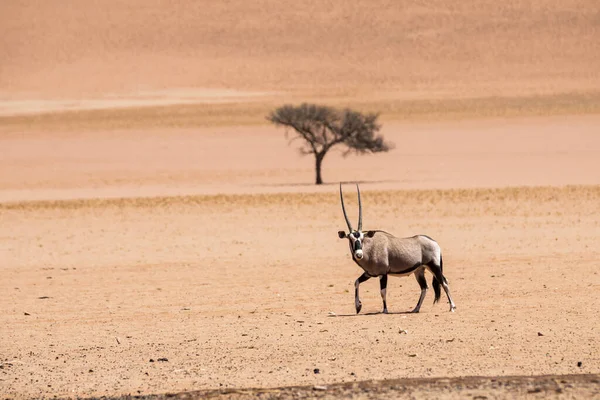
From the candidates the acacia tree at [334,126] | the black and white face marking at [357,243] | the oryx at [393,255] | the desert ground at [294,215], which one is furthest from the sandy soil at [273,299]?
the acacia tree at [334,126]

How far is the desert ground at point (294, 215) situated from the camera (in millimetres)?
9023

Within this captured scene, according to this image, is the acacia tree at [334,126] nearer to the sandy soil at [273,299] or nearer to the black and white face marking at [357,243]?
the sandy soil at [273,299]

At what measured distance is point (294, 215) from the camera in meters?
25.5

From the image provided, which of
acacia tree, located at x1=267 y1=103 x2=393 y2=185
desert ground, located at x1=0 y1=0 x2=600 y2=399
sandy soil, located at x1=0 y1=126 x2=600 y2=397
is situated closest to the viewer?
sandy soil, located at x1=0 y1=126 x2=600 y2=397

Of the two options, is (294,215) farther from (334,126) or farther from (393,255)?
(393,255)

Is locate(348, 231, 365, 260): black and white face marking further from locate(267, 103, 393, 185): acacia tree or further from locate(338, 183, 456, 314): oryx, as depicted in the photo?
locate(267, 103, 393, 185): acacia tree

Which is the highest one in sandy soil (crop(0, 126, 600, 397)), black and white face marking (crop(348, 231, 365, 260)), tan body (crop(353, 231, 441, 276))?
black and white face marking (crop(348, 231, 365, 260))

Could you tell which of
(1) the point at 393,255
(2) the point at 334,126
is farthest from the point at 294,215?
(1) the point at 393,255

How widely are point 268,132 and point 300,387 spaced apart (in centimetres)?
5115

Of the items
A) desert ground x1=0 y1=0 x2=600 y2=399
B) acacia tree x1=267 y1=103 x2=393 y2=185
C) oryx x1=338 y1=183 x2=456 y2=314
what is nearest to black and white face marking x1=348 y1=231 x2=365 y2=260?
oryx x1=338 y1=183 x2=456 y2=314

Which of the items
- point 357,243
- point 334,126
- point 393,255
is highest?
point 334,126

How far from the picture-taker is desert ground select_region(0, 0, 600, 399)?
902 cm

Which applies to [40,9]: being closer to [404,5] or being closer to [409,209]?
[404,5]

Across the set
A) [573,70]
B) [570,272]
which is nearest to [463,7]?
[573,70]
